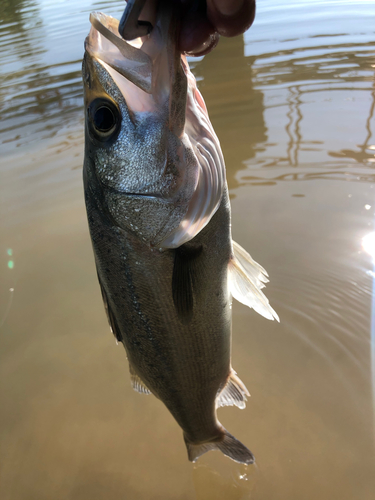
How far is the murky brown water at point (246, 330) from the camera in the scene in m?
2.23

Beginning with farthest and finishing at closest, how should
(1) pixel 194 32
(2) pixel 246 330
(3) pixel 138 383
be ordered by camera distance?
(2) pixel 246 330, (3) pixel 138 383, (1) pixel 194 32

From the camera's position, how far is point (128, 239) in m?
1.46

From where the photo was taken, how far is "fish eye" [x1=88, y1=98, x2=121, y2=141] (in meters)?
1.28

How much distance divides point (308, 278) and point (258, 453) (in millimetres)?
1296

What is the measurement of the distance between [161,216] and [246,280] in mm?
588

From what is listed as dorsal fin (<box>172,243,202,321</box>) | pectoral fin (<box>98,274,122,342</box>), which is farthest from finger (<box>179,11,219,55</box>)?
pectoral fin (<box>98,274,122,342</box>)

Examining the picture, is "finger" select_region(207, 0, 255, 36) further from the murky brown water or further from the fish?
the murky brown water

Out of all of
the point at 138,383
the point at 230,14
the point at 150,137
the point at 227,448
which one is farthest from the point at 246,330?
the point at 230,14

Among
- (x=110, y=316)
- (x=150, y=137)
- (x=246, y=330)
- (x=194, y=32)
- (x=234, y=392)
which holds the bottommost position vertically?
(x=246, y=330)

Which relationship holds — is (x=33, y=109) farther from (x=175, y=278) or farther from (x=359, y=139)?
(x=175, y=278)

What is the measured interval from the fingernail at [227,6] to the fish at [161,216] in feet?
0.49

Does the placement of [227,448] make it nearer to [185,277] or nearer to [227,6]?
[185,277]

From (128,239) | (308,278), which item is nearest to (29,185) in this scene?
(308,278)

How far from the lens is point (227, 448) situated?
2.00 metres
